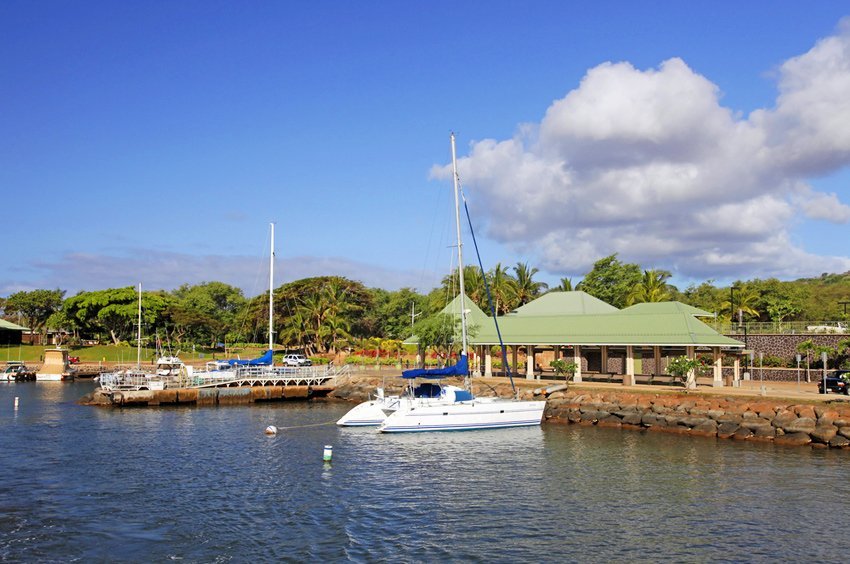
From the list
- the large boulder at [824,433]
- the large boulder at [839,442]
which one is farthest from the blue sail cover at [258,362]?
the large boulder at [839,442]

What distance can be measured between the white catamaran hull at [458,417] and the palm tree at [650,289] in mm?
47727

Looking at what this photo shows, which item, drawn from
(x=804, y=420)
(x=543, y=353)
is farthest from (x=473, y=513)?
(x=543, y=353)

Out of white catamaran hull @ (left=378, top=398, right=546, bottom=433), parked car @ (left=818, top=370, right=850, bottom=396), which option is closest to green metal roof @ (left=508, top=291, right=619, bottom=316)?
parked car @ (left=818, top=370, right=850, bottom=396)

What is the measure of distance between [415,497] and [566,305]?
1708 inches

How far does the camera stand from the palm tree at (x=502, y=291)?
91.6 m

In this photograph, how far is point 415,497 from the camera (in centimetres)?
2677

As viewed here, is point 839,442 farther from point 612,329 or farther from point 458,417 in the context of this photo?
point 458,417

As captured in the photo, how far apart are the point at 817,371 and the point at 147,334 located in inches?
3943

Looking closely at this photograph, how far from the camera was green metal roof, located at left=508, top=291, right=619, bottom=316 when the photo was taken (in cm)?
6638

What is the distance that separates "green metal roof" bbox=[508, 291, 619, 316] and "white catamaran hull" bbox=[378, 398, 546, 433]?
83.4ft

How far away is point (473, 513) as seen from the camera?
24484 millimetres

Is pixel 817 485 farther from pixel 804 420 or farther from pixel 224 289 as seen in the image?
pixel 224 289

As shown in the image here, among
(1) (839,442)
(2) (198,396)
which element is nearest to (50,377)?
(2) (198,396)

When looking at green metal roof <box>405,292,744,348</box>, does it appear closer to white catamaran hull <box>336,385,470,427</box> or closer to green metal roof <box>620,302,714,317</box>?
green metal roof <box>620,302,714,317</box>
